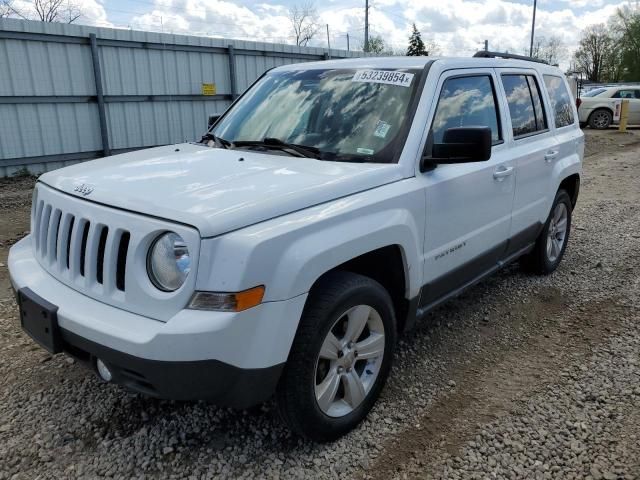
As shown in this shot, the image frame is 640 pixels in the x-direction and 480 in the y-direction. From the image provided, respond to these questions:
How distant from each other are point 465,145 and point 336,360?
1.31 meters

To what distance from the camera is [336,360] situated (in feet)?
8.71

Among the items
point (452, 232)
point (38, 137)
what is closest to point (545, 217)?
point (452, 232)

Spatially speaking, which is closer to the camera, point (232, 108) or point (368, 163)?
point (368, 163)

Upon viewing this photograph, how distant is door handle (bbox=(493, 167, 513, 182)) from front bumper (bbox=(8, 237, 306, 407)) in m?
Result: 2.01


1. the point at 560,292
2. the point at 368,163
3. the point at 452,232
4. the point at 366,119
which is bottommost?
the point at 560,292

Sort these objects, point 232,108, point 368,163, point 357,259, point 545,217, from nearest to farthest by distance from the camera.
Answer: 1. point 357,259
2. point 368,163
3. point 232,108
4. point 545,217

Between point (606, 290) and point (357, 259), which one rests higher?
point (357, 259)

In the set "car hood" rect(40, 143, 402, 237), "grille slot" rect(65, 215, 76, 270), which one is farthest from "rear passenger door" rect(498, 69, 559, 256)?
"grille slot" rect(65, 215, 76, 270)

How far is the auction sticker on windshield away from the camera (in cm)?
332

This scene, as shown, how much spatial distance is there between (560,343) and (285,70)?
2.78 meters

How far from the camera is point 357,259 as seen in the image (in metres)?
2.79

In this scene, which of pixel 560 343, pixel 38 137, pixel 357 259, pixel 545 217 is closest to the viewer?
pixel 357 259

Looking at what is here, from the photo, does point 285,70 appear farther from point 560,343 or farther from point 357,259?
point 560,343

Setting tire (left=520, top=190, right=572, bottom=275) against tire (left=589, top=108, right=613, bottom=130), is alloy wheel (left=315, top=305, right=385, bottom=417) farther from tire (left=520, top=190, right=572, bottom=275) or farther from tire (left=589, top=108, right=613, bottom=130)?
tire (left=589, top=108, right=613, bottom=130)
